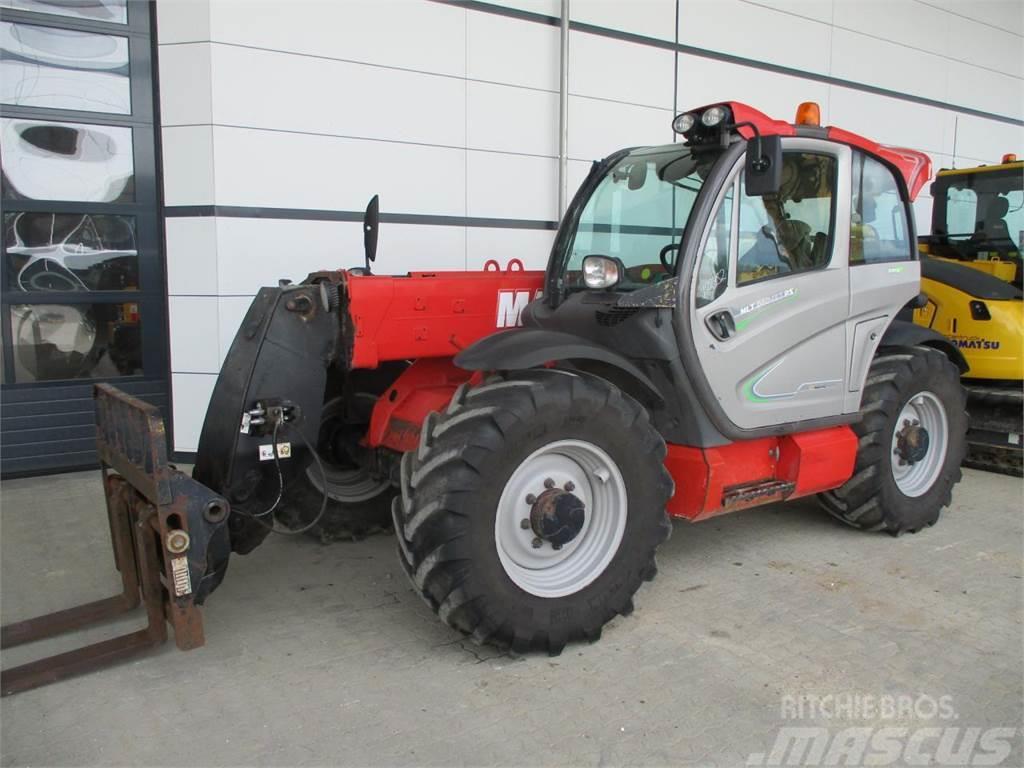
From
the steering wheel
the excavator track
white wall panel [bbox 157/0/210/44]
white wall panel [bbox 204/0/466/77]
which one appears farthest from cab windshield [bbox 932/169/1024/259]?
white wall panel [bbox 157/0/210/44]

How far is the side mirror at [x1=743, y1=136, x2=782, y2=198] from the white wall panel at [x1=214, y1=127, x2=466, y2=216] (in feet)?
12.8

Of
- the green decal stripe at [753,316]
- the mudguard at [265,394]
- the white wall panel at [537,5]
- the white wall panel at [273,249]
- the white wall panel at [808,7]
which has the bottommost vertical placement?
the mudguard at [265,394]

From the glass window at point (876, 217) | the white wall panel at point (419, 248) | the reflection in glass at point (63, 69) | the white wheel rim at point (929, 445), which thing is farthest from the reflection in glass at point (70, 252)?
the white wheel rim at point (929, 445)

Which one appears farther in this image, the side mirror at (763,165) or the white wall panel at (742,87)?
the white wall panel at (742,87)

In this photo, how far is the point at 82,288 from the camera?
6617mm

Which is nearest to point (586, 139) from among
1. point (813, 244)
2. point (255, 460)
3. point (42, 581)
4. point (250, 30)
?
point (250, 30)

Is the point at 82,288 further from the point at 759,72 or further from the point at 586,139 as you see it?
the point at 759,72

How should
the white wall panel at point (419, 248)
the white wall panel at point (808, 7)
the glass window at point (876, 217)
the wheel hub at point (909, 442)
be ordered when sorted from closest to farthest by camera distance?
the glass window at point (876, 217), the wheel hub at point (909, 442), the white wall panel at point (419, 248), the white wall panel at point (808, 7)

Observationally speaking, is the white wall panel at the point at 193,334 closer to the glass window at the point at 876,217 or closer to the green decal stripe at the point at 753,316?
the green decal stripe at the point at 753,316

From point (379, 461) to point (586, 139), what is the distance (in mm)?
4848

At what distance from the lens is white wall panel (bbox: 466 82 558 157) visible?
7.35 meters

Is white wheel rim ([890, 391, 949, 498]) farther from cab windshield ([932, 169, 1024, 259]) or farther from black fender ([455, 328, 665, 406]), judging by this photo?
cab windshield ([932, 169, 1024, 259])

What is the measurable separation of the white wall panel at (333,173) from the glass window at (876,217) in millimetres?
3715

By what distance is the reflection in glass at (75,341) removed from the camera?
6.45 metres
